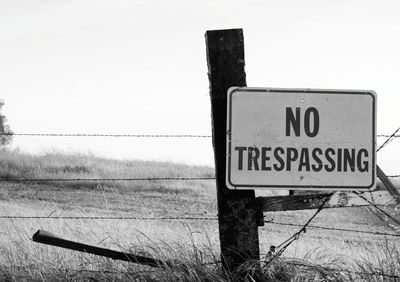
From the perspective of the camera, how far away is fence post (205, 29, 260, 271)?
423cm

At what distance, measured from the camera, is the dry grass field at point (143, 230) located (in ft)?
14.2

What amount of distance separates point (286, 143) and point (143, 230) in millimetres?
4210

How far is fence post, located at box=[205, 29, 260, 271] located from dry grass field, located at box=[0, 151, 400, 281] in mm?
192

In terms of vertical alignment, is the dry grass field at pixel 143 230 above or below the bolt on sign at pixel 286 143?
below

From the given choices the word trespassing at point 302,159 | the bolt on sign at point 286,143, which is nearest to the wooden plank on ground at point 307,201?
the bolt on sign at point 286,143

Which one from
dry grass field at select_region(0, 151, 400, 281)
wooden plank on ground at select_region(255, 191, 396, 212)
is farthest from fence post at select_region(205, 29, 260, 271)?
dry grass field at select_region(0, 151, 400, 281)

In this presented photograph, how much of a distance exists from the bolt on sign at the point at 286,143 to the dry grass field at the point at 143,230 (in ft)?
1.75

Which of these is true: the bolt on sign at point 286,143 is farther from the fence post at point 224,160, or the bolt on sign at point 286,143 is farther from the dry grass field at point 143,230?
the dry grass field at point 143,230

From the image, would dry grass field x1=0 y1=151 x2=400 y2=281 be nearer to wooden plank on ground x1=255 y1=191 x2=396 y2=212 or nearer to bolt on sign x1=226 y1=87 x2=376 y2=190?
wooden plank on ground x1=255 y1=191 x2=396 y2=212

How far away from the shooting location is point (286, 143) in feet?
13.8

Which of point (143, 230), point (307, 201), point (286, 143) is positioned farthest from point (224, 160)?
point (143, 230)

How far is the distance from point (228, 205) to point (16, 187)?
13375 millimetres

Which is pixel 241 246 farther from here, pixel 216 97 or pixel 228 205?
pixel 216 97

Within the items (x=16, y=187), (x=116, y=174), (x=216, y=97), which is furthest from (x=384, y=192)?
(x=116, y=174)
